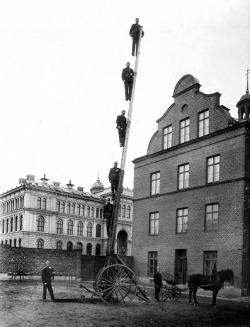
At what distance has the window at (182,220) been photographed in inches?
1032

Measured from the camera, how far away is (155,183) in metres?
29.6

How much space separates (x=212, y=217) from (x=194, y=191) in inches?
90.0

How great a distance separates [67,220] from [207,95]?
50.4m

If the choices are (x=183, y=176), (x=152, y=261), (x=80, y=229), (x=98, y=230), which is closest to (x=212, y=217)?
(x=183, y=176)

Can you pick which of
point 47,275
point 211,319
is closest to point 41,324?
point 47,275

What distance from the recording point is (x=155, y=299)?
58.8 feet

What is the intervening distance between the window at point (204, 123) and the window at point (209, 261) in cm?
793

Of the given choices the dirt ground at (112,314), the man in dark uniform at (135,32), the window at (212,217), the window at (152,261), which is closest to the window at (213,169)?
the window at (212,217)

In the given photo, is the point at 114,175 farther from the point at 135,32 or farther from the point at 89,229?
the point at 89,229

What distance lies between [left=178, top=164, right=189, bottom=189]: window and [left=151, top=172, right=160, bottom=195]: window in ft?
7.93

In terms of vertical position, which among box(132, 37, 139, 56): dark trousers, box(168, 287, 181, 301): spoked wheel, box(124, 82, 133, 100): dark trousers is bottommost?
box(168, 287, 181, 301): spoked wheel

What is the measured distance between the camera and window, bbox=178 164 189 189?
1051 inches

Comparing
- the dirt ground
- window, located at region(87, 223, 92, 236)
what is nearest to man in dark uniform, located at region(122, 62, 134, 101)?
the dirt ground

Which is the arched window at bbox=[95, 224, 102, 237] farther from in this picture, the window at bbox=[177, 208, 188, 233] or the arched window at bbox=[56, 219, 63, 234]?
the window at bbox=[177, 208, 188, 233]
